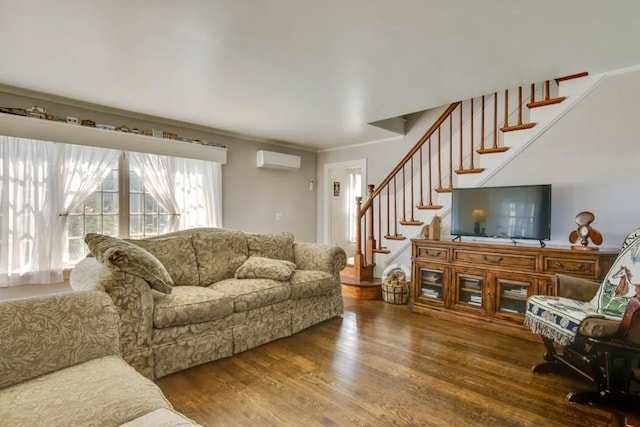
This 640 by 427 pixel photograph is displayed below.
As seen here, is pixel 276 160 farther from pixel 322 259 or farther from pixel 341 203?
pixel 322 259

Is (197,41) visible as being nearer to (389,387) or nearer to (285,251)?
(285,251)

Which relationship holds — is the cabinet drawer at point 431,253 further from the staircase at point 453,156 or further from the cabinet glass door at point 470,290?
the staircase at point 453,156

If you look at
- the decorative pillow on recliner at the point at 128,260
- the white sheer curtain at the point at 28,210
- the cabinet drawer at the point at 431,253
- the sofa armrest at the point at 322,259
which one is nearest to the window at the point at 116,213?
the white sheer curtain at the point at 28,210

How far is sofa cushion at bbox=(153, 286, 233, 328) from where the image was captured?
224 cm

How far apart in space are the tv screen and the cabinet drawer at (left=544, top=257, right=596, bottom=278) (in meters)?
0.25

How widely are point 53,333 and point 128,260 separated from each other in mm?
794

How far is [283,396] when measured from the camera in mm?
1992

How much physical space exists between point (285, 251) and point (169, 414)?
2604 millimetres

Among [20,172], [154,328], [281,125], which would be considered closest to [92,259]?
[154,328]

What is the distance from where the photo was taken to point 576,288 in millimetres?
2410

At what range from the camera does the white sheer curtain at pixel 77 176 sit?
10.7ft

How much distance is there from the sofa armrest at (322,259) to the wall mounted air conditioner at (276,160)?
1.90 metres

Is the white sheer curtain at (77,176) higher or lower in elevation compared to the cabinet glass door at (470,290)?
higher

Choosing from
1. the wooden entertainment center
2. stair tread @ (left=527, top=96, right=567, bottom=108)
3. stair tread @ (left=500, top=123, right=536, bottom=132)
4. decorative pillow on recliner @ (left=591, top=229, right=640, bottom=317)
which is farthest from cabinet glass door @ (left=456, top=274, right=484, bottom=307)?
stair tread @ (left=527, top=96, right=567, bottom=108)
